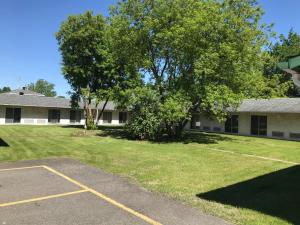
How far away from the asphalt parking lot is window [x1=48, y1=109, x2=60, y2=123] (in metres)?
34.0

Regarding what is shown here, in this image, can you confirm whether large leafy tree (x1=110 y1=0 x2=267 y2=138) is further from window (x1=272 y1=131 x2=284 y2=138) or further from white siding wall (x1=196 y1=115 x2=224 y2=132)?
white siding wall (x1=196 y1=115 x2=224 y2=132)

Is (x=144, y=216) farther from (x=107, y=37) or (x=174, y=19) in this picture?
(x=107, y=37)

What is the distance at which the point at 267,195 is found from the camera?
31.2 feet

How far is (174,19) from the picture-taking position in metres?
24.8

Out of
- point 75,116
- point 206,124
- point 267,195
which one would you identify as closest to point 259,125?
point 206,124

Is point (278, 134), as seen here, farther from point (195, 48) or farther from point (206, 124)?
point (195, 48)

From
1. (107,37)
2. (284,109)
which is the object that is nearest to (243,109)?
(284,109)

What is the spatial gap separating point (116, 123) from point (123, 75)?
57.8 ft

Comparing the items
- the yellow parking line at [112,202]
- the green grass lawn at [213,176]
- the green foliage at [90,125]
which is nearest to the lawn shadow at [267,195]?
the green grass lawn at [213,176]

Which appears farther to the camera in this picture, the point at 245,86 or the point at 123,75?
the point at 123,75

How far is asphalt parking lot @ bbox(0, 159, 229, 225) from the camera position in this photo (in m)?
7.28

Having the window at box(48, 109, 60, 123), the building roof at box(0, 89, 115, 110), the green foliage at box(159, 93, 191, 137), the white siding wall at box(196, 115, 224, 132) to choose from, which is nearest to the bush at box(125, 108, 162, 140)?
the green foliage at box(159, 93, 191, 137)

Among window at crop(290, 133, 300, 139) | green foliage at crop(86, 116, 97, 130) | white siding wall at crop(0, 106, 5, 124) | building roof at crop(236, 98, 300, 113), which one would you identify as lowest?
window at crop(290, 133, 300, 139)

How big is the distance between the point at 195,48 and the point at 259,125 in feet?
44.0
